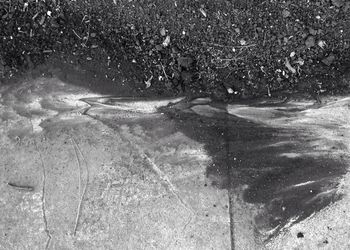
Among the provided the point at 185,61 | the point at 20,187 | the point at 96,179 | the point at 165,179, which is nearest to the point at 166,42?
the point at 185,61

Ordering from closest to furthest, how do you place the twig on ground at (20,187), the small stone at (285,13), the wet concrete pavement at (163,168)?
the small stone at (285,13) → the wet concrete pavement at (163,168) → the twig on ground at (20,187)

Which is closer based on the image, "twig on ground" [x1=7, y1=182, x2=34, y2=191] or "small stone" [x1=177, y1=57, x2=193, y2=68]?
"small stone" [x1=177, y1=57, x2=193, y2=68]

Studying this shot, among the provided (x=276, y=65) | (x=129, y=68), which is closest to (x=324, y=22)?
(x=276, y=65)

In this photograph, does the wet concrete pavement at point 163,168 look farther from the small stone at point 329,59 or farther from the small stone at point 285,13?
the small stone at point 285,13

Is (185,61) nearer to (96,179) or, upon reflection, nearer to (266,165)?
(266,165)

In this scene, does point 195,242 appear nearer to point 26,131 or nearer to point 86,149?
point 86,149

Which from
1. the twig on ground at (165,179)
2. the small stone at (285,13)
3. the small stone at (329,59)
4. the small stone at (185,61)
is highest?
the small stone at (285,13)

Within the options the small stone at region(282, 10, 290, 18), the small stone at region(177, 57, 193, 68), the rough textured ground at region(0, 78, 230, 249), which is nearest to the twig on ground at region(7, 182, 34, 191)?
the rough textured ground at region(0, 78, 230, 249)

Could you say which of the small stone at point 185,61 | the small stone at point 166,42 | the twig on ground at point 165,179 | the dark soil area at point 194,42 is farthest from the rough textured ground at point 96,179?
the small stone at point 166,42

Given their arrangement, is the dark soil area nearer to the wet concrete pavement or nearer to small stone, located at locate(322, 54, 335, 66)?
small stone, located at locate(322, 54, 335, 66)
